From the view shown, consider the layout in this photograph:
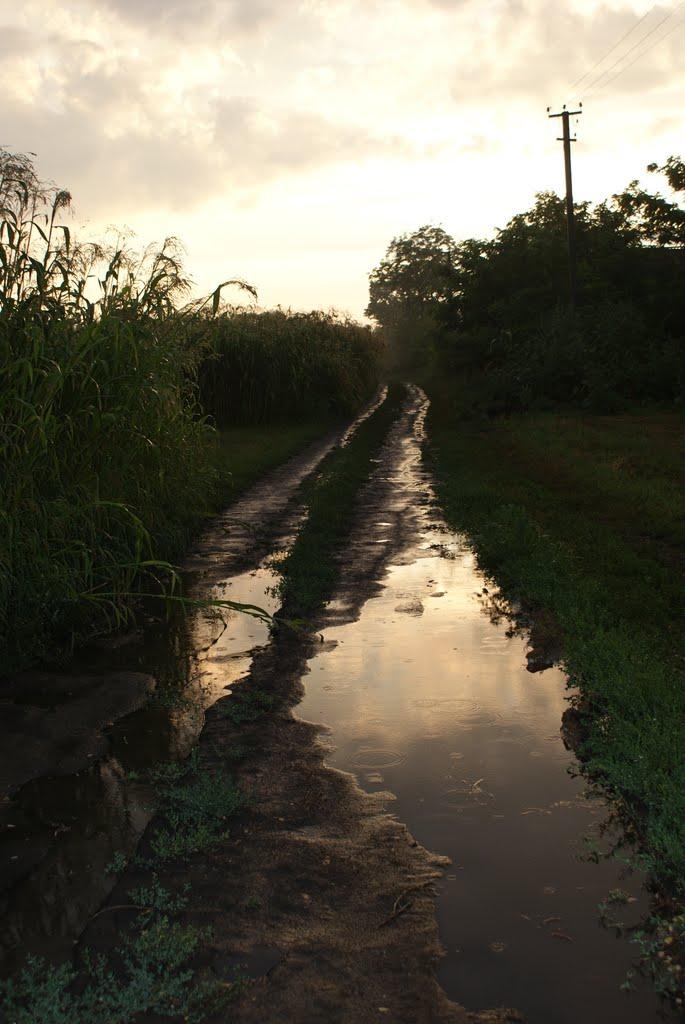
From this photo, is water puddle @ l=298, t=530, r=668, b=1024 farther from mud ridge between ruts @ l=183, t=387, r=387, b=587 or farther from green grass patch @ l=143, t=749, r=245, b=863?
mud ridge between ruts @ l=183, t=387, r=387, b=587

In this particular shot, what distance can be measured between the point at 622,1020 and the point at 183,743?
2.41m

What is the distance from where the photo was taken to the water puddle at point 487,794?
2.60 m

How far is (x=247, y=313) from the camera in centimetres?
2491

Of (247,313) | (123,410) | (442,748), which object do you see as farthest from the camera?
(247,313)

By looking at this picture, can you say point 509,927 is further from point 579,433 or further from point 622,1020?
point 579,433

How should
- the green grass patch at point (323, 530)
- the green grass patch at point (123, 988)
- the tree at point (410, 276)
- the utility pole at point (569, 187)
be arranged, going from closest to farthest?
1. the green grass patch at point (123, 988)
2. the green grass patch at point (323, 530)
3. the utility pole at point (569, 187)
4. the tree at point (410, 276)

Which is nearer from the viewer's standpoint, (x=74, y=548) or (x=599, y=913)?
(x=599, y=913)

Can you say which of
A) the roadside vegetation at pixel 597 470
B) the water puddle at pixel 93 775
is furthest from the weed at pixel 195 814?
the roadside vegetation at pixel 597 470

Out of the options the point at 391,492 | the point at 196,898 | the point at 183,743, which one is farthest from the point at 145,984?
the point at 391,492

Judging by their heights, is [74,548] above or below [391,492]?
above

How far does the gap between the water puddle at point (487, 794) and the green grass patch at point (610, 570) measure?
197 millimetres

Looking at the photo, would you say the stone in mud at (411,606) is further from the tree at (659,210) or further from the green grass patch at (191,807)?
the tree at (659,210)

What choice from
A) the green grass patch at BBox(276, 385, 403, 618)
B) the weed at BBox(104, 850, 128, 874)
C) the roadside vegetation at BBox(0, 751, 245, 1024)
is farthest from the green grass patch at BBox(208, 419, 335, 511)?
the roadside vegetation at BBox(0, 751, 245, 1024)

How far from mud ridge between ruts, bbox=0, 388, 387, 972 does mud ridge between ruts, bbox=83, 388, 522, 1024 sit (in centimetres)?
16
